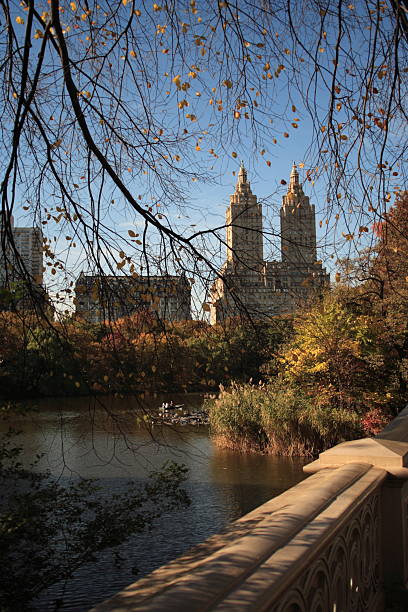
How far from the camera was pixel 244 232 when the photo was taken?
391 cm

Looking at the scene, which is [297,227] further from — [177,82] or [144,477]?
[144,477]

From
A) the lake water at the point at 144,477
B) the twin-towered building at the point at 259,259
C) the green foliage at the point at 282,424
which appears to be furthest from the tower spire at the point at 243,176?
the green foliage at the point at 282,424

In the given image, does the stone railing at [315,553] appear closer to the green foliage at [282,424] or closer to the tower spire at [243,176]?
the tower spire at [243,176]

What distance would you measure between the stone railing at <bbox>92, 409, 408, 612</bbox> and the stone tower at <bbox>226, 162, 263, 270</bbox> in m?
Result: 1.54

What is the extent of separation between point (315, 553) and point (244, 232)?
104 inches

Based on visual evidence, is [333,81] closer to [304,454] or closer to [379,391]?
[304,454]

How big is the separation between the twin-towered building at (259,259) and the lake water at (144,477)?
101cm


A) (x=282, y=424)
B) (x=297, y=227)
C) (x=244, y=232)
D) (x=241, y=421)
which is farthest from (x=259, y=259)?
(x=241, y=421)

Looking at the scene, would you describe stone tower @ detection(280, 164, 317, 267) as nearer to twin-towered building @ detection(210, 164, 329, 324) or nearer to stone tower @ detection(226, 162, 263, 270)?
twin-towered building @ detection(210, 164, 329, 324)

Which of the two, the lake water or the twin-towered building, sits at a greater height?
the twin-towered building

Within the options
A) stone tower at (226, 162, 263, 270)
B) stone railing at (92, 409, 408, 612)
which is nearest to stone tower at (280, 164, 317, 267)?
stone tower at (226, 162, 263, 270)

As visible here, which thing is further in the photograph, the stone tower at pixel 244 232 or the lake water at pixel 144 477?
the lake water at pixel 144 477

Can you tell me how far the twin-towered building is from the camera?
3863 millimetres

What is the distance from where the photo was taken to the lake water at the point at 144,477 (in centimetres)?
593
